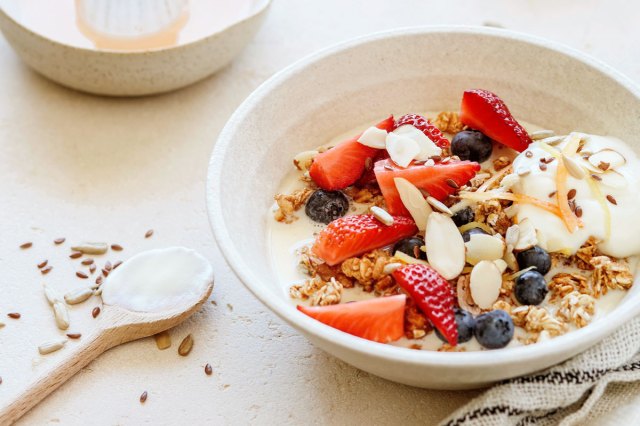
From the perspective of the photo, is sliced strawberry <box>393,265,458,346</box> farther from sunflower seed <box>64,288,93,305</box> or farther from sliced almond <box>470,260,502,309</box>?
sunflower seed <box>64,288,93,305</box>

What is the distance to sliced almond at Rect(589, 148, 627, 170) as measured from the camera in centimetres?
123

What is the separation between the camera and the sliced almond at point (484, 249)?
3.81 ft

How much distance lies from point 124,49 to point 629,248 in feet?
3.59

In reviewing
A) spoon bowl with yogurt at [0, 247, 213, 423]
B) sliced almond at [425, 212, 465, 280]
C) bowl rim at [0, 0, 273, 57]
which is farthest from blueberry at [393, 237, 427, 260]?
bowl rim at [0, 0, 273, 57]

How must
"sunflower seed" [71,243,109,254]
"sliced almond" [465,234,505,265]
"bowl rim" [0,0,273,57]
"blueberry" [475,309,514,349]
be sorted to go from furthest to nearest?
1. "bowl rim" [0,0,273,57]
2. "sunflower seed" [71,243,109,254]
3. "sliced almond" [465,234,505,265]
4. "blueberry" [475,309,514,349]

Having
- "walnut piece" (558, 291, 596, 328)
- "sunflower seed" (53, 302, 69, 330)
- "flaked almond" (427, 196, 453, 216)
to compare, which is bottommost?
"sunflower seed" (53, 302, 69, 330)

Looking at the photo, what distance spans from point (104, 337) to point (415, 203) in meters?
0.54

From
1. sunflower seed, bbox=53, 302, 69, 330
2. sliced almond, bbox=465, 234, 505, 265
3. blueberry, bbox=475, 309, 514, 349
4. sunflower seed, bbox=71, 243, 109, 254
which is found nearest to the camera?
blueberry, bbox=475, 309, 514, 349

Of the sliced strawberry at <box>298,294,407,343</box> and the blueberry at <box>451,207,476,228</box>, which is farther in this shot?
the blueberry at <box>451,207,476,228</box>

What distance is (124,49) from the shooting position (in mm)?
1660

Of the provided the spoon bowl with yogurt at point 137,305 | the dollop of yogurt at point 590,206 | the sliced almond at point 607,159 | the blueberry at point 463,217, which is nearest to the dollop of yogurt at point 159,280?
the spoon bowl with yogurt at point 137,305

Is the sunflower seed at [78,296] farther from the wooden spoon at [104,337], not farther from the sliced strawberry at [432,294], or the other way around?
the sliced strawberry at [432,294]

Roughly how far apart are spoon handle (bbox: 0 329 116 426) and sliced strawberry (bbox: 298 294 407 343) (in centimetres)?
38

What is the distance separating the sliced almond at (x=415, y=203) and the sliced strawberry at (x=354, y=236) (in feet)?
0.05
